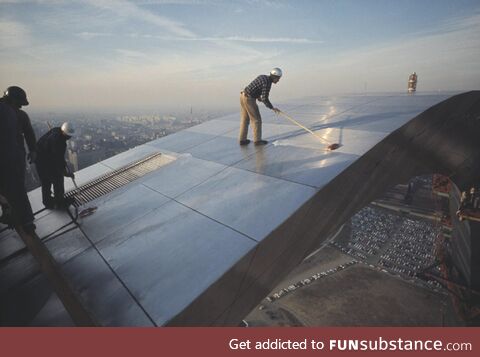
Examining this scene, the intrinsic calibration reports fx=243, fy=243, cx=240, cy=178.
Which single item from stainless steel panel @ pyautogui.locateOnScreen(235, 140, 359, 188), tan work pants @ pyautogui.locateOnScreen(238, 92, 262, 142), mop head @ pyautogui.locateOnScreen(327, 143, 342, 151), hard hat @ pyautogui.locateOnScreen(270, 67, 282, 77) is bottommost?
stainless steel panel @ pyautogui.locateOnScreen(235, 140, 359, 188)

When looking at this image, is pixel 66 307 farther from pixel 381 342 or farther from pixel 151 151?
pixel 151 151

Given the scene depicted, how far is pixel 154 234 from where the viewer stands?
201 inches

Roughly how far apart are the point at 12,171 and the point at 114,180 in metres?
4.47

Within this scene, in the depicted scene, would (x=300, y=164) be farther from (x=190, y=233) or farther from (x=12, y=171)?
(x=12, y=171)

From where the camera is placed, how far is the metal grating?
810cm

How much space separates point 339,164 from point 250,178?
7.46ft

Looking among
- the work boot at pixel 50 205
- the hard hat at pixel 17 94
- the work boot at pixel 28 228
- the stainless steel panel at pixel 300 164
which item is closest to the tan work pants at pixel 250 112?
the stainless steel panel at pixel 300 164

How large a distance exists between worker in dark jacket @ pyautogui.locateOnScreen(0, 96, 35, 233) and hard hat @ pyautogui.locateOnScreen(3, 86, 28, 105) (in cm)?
72

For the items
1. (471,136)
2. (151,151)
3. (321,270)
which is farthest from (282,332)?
(321,270)

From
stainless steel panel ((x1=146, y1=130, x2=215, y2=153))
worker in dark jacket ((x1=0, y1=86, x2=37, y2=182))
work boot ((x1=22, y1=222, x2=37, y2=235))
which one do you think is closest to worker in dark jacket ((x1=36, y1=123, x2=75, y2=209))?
worker in dark jacket ((x1=0, y1=86, x2=37, y2=182))

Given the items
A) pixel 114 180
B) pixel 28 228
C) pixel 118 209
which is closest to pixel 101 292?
pixel 28 228

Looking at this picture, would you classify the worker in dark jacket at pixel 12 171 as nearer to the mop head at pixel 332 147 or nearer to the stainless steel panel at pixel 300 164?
the stainless steel panel at pixel 300 164

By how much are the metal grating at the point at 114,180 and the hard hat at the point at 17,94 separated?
3293 mm

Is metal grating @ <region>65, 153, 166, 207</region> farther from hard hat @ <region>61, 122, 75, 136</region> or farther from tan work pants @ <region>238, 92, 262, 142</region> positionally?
tan work pants @ <region>238, 92, 262, 142</region>
